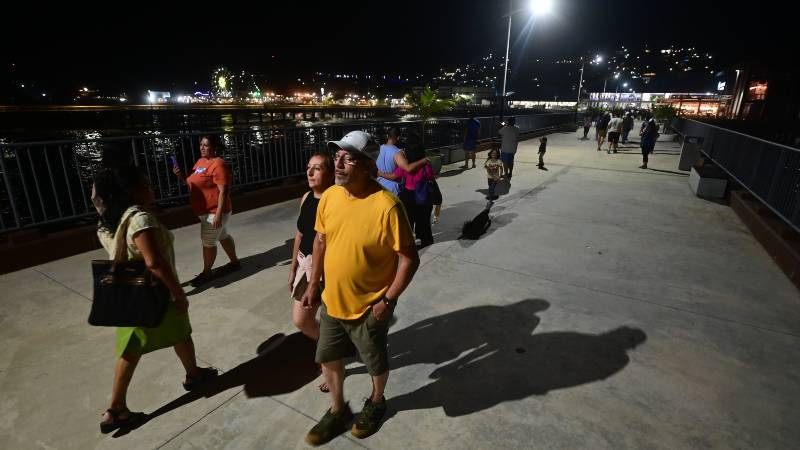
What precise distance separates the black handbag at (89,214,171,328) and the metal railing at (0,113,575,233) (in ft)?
2.54

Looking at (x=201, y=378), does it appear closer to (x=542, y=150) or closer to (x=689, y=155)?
(x=542, y=150)

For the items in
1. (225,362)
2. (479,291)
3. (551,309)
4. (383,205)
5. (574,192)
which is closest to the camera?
(383,205)

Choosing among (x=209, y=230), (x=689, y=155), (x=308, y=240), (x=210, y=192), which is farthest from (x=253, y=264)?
(x=689, y=155)

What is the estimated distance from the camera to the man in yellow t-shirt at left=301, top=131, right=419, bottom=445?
217 centimetres

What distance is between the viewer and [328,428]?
8.38ft

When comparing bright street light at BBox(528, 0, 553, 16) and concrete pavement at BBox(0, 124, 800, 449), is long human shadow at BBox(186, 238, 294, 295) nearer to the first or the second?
concrete pavement at BBox(0, 124, 800, 449)

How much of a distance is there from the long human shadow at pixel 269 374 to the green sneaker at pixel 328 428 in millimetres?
518

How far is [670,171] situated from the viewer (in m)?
13.1

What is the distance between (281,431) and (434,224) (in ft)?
16.1

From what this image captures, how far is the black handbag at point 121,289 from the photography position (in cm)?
235

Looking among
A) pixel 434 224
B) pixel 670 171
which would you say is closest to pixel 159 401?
pixel 434 224

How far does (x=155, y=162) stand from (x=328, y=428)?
5609 millimetres

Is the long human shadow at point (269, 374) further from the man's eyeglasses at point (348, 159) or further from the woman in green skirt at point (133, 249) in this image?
the man's eyeglasses at point (348, 159)

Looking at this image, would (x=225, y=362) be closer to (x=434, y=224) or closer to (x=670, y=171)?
(x=434, y=224)
